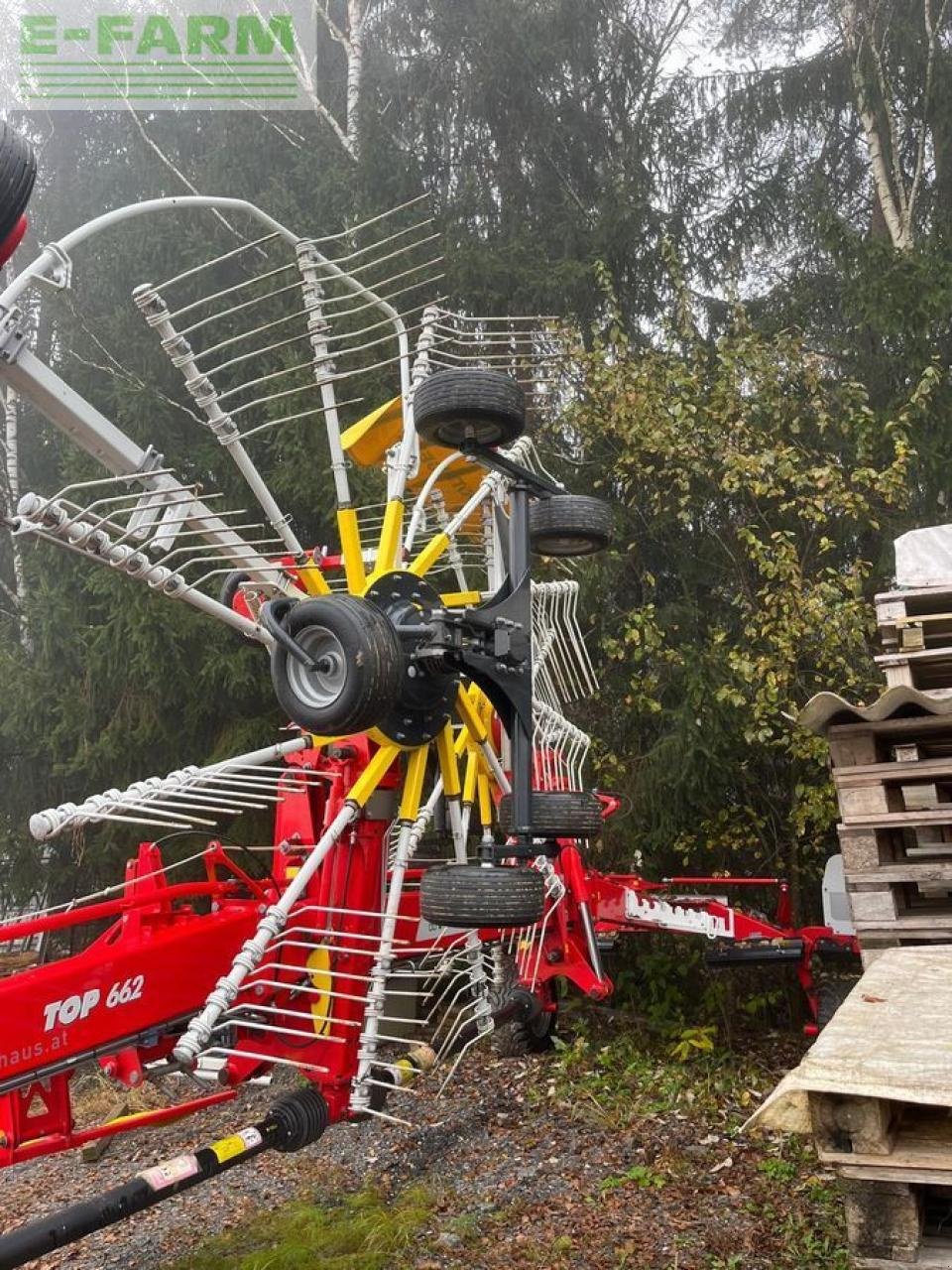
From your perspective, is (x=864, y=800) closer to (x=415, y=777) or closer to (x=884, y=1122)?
(x=884, y=1122)

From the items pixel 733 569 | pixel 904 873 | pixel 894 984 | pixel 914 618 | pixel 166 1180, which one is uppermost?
pixel 733 569

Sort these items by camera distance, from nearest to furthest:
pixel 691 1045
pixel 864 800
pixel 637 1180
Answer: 1. pixel 864 800
2. pixel 637 1180
3. pixel 691 1045

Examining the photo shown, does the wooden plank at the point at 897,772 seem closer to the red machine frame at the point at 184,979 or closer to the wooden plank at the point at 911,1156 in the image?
the red machine frame at the point at 184,979

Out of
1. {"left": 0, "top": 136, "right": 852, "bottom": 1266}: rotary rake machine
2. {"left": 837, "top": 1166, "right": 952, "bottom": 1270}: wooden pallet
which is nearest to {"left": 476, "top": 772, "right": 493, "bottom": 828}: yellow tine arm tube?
{"left": 0, "top": 136, "right": 852, "bottom": 1266}: rotary rake machine

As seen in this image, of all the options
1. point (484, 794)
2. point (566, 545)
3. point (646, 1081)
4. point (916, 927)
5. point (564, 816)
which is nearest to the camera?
point (916, 927)

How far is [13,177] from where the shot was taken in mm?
3783

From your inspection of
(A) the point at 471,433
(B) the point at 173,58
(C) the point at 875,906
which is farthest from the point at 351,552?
(B) the point at 173,58

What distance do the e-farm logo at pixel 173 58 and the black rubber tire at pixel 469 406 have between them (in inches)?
341

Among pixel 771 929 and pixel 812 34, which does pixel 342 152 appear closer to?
pixel 812 34

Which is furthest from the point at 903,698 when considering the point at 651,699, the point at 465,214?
the point at 465,214

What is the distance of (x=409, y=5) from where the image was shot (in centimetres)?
1221

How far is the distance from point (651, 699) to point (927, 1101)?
584cm

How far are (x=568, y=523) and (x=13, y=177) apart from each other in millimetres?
2798

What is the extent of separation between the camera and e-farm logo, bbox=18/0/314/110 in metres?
12.0
